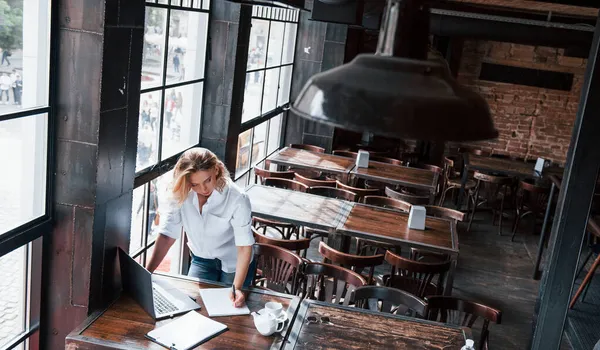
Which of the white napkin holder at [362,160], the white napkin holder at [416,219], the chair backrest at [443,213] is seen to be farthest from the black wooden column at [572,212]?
the white napkin holder at [362,160]

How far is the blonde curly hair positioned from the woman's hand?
57cm

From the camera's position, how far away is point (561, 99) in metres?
11.4

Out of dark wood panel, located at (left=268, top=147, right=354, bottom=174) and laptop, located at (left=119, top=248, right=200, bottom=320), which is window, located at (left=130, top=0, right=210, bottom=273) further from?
dark wood panel, located at (left=268, top=147, right=354, bottom=174)

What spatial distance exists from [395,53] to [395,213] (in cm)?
470

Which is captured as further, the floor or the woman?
the floor

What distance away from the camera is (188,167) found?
133 inches

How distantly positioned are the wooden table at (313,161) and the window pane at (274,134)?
34 cm

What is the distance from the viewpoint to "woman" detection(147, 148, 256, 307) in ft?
11.2

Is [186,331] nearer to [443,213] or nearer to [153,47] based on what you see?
[153,47]

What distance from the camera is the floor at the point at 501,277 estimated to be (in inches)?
228

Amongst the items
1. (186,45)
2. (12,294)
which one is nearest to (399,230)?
(186,45)

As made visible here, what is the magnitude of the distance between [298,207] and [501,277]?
9.58ft

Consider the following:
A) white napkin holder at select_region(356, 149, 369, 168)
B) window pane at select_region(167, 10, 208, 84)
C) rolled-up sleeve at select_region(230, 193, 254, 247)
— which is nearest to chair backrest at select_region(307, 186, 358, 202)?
white napkin holder at select_region(356, 149, 369, 168)

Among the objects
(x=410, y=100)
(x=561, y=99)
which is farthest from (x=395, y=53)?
(x=561, y=99)
